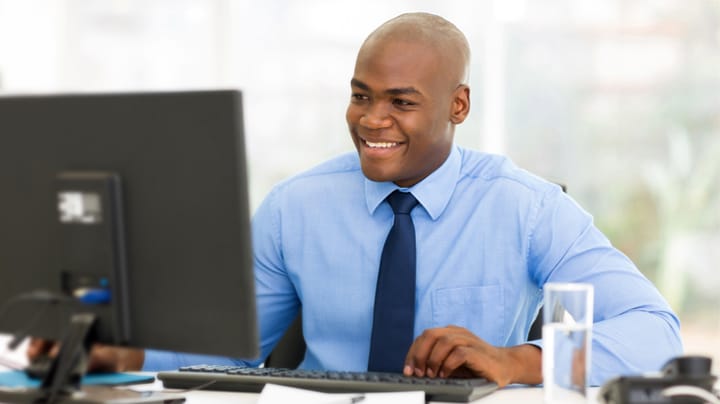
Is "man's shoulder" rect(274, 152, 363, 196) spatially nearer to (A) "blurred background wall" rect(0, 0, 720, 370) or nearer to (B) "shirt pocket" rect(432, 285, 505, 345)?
(B) "shirt pocket" rect(432, 285, 505, 345)

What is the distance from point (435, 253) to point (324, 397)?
592 mm

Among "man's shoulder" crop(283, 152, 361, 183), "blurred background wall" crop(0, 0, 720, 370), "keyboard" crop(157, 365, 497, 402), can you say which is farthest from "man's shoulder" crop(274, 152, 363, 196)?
"blurred background wall" crop(0, 0, 720, 370)

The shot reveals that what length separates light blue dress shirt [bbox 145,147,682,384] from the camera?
207cm

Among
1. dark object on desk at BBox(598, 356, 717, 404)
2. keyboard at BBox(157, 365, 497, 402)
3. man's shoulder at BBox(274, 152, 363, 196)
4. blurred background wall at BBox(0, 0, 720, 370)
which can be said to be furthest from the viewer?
blurred background wall at BBox(0, 0, 720, 370)

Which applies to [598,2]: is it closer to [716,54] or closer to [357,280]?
[716,54]

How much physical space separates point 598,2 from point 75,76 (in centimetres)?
281

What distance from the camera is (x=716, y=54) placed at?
465cm

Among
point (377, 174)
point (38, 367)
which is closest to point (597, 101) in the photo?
point (377, 174)

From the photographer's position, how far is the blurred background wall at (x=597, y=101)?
469 centimetres

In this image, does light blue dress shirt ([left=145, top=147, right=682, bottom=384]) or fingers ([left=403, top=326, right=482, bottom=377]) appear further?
light blue dress shirt ([left=145, top=147, right=682, bottom=384])

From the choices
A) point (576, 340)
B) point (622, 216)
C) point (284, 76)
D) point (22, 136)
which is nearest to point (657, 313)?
point (576, 340)

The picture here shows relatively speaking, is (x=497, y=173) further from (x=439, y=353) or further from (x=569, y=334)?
(x=569, y=334)

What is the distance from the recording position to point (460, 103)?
2250mm

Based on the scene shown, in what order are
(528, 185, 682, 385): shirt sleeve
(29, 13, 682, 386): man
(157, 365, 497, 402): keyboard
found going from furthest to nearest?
(29, 13, 682, 386): man → (528, 185, 682, 385): shirt sleeve → (157, 365, 497, 402): keyboard
